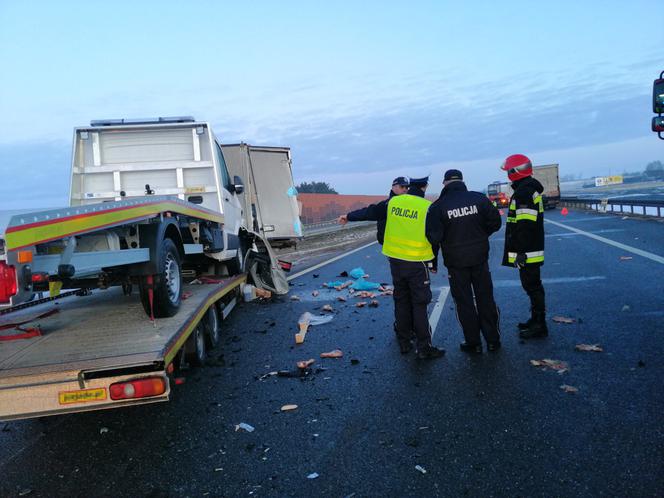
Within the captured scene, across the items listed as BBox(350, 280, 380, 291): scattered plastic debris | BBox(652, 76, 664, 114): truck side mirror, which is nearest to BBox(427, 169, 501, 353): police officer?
BBox(350, 280, 380, 291): scattered plastic debris

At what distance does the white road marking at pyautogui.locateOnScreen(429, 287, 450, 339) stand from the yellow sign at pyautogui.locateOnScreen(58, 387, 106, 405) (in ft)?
13.8

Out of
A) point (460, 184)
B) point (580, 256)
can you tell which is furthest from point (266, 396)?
point (580, 256)

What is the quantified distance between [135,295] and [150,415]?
2731 millimetres

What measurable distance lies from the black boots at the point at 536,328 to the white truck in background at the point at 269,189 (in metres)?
7.11

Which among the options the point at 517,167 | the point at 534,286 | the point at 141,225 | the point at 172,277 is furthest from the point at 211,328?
the point at 517,167

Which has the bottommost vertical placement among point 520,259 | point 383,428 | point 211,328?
point 383,428

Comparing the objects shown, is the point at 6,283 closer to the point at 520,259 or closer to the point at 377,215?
the point at 377,215

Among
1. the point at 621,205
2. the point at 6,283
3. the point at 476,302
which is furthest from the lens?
the point at 621,205

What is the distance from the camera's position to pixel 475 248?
6.09m

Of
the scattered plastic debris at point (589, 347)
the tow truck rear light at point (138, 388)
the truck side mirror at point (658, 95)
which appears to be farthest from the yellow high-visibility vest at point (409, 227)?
the truck side mirror at point (658, 95)

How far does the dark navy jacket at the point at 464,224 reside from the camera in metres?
6.05

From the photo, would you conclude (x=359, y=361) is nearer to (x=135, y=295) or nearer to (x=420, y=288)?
(x=420, y=288)

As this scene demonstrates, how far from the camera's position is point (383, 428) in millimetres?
4281

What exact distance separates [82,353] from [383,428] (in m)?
2.26
